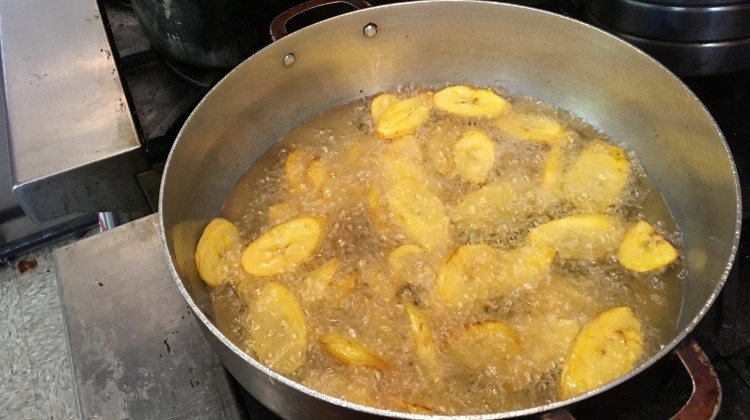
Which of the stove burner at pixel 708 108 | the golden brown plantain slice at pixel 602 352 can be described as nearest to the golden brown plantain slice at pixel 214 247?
the stove burner at pixel 708 108

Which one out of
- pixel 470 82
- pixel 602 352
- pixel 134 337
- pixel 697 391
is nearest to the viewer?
pixel 697 391

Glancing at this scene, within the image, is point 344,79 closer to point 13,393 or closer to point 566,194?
point 566,194

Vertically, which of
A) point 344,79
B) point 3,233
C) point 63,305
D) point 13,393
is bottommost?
point 13,393

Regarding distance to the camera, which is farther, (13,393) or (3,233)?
(3,233)

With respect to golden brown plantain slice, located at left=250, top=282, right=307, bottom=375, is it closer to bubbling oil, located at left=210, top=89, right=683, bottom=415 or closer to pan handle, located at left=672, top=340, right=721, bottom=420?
bubbling oil, located at left=210, top=89, right=683, bottom=415

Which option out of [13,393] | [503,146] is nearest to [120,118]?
[503,146]

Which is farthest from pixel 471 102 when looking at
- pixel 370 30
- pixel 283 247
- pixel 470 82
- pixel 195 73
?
pixel 195 73

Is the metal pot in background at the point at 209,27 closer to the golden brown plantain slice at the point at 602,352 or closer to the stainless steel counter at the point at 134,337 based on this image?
the stainless steel counter at the point at 134,337

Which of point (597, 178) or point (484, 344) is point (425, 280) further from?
point (597, 178)
